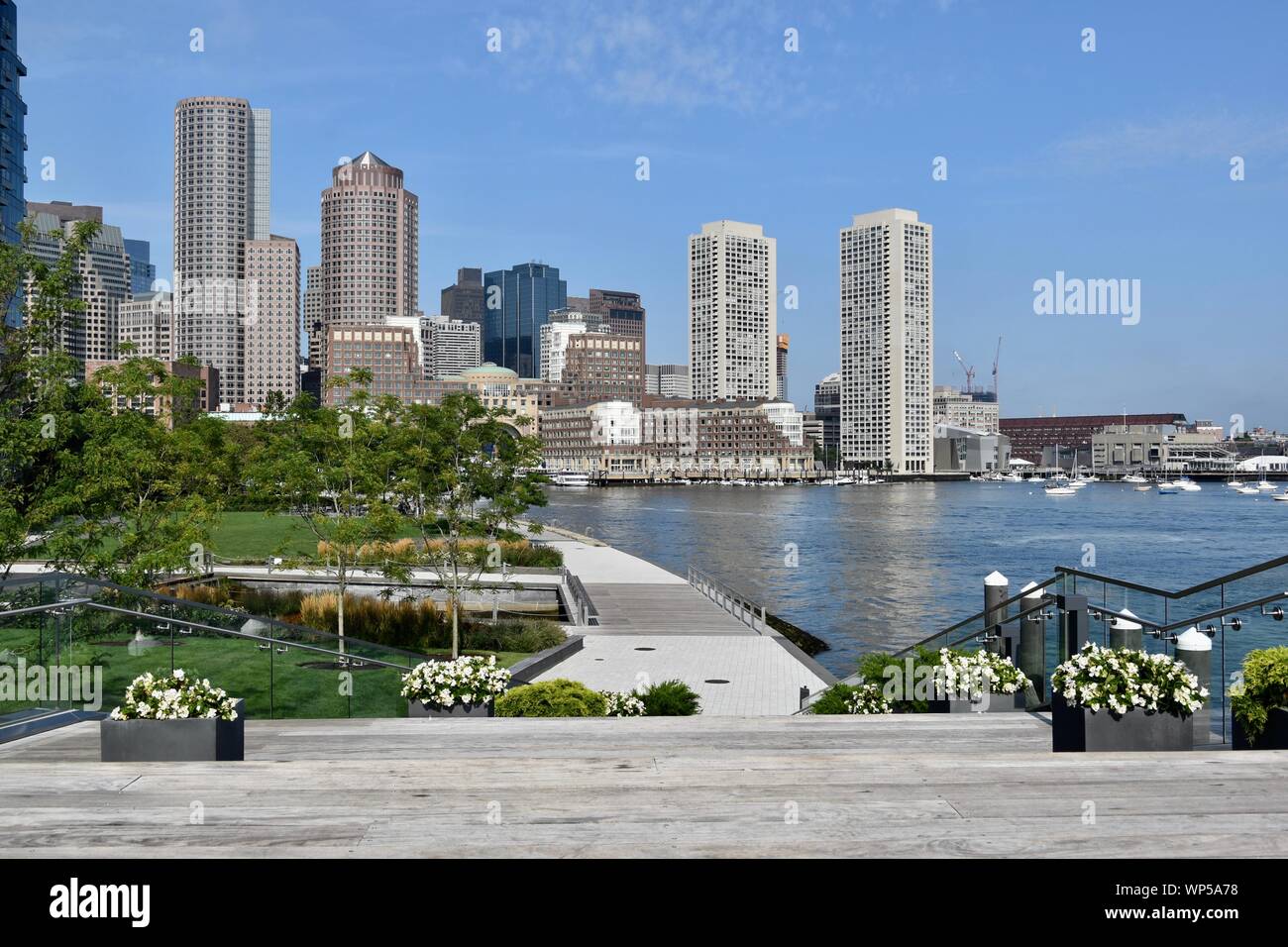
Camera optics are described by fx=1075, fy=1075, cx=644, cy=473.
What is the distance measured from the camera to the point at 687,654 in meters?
29.1

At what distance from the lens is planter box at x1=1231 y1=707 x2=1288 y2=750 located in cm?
798

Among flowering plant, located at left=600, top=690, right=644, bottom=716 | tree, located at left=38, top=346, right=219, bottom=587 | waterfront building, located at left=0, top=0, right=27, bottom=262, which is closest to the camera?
flowering plant, located at left=600, top=690, right=644, bottom=716

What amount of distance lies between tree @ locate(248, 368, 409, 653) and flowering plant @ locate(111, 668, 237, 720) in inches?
824

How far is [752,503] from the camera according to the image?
17575 centimetres

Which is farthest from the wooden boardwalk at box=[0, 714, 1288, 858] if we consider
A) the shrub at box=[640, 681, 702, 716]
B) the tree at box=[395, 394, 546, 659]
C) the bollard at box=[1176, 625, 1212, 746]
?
the tree at box=[395, 394, 546, 659]

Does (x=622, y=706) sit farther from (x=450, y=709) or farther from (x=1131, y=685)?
(x=1131, y=685)

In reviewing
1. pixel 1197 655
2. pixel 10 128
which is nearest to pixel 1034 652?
pixel 1197 655

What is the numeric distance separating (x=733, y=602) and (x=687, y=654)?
9227 mm

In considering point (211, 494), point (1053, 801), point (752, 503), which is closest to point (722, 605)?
point (211, 494)

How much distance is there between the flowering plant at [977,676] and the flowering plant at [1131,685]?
3.16 metres

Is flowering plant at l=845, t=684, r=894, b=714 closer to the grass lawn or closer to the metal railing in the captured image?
the grass lawn

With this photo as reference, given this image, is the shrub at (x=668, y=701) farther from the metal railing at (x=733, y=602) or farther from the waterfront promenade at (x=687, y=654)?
the metal railing at (x=733, y=602)

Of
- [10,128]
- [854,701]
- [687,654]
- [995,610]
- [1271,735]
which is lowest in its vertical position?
[687,654]

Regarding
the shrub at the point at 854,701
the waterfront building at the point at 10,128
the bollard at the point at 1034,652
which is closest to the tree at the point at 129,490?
the shrub at the point at 854,701
